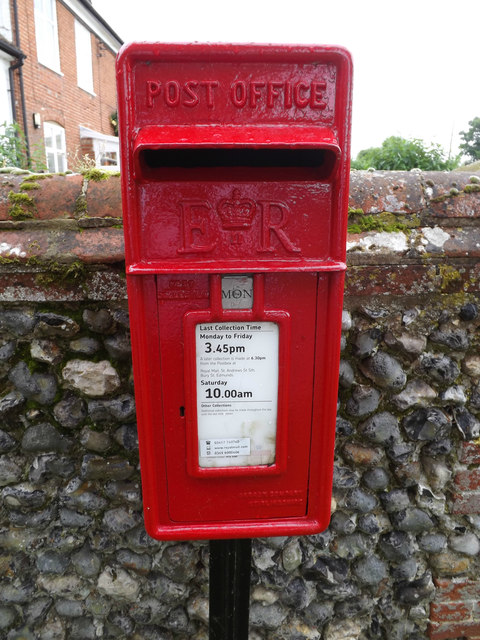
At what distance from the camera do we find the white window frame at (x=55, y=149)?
11055mm

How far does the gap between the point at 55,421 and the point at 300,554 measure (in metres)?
1.10

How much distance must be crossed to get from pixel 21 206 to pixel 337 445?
1.46 metres

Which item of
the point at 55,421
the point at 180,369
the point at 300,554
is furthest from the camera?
the point at 300,554

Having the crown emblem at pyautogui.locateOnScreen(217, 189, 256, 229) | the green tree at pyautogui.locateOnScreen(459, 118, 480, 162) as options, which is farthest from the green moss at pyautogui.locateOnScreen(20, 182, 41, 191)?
the green tree at pyautogui.locateOnScreen(459, 118, 480, 162)

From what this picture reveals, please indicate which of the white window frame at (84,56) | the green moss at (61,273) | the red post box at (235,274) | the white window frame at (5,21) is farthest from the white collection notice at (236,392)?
the white window frame at (84,56)

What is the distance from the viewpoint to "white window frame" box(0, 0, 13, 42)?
9266mm

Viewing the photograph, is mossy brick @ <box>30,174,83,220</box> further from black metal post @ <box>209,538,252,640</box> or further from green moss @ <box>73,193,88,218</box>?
black metal post @ <box>209,538,252,640</box>

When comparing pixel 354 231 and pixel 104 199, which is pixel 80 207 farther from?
pixel 354 231

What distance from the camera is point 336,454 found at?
1.78m

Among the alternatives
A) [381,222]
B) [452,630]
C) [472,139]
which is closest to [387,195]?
[381,222]

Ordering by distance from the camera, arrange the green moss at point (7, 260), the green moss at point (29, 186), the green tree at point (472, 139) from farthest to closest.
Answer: the green tree at point (472, 139) < the green moss at point (29, 186) < the green moss at point (7, 260)

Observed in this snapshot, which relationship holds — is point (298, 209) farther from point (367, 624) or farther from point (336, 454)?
point (367, 624)

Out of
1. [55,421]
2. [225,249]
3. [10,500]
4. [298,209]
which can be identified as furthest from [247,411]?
[10,500]

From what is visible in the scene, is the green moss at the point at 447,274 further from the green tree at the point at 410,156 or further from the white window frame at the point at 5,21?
the white window frame at the point at 5,21
